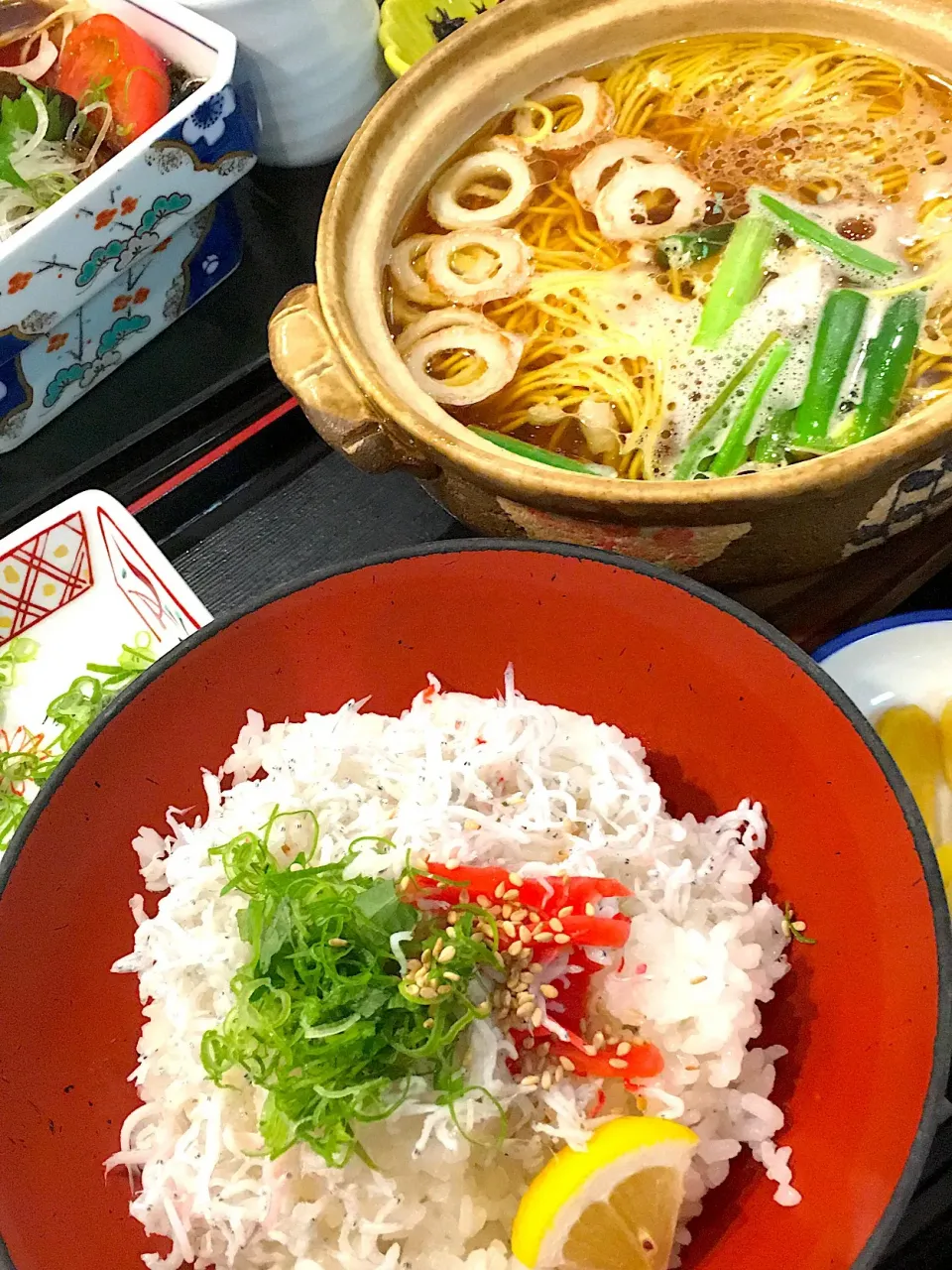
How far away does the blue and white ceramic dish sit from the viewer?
196cm

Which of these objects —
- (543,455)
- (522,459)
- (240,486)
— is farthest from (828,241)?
(240,486)

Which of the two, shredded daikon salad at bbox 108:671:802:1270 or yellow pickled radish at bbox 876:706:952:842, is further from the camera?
yellow pickled radish at bbox 876:706:952:842

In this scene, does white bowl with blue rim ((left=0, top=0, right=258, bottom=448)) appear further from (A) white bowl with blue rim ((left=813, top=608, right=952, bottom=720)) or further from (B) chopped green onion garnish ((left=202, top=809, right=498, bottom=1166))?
(A) white bowl with blue rim ((left=813, top=608, right=952, bottom=720))

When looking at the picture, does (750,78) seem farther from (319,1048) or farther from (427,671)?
(319,1048)

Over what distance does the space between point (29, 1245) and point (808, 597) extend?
136 centimetres

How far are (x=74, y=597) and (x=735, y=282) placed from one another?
1.33 meters

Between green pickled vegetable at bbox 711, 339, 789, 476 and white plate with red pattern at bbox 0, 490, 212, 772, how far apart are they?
3.04ft

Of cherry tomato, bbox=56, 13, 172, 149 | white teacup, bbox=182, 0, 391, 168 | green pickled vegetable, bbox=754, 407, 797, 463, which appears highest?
cherry tomato, bbox=56, 13, 172, 149

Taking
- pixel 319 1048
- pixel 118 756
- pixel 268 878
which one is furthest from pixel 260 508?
pixel 319 1048

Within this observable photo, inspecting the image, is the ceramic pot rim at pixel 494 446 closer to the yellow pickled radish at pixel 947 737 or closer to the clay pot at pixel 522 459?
the clay pot at pixel 522 459

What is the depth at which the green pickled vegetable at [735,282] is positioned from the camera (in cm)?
159

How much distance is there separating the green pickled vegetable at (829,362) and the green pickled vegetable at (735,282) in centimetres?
13

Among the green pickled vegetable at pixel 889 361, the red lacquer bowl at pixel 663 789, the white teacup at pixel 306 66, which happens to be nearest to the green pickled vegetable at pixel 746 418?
the green pickled vegetable at pixel 889 361

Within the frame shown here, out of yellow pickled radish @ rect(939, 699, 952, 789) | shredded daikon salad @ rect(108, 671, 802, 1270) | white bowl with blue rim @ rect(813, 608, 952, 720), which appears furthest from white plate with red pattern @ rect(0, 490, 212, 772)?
yellow pickled radish @ rect(939, 699, 952, 789)
